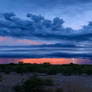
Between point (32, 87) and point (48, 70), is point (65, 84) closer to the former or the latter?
point (32, 87)

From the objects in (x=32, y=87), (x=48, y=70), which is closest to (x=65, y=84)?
(x=32, y=87)

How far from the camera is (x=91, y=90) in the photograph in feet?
70.1

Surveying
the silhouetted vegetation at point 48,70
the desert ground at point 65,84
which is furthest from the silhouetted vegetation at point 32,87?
the silhouetted vegetation at point 48,70

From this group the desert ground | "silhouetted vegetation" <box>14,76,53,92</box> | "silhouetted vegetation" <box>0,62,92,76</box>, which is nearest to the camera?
"silhouetted vegetation" <box>14,76,53,92</box>

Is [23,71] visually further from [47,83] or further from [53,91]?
[53,91]

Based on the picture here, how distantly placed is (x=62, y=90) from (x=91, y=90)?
8.62 ft

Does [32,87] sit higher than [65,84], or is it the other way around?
[32,87]

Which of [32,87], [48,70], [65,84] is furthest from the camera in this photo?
[48,70]

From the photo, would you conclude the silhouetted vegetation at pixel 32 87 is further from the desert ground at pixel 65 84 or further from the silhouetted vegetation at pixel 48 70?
the silhouetted vegetation at pixel 48 70

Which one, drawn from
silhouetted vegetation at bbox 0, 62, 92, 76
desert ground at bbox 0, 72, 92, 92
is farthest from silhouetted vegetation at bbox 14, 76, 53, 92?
silhouetted vegetation at bbox 0, 62, 92, 76

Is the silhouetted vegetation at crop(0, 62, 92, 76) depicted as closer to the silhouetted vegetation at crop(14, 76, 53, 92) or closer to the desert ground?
the desert ground

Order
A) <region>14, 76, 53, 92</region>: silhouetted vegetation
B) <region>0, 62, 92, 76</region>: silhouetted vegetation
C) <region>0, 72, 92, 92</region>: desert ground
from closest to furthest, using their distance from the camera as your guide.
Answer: <region>14, 76, 53, 92</region>: silhouetted vegetation → <region>0, 72, 92, 92</region>: desert ground → <region>0, 62, 92, 76</region>: silhouetted vegetation

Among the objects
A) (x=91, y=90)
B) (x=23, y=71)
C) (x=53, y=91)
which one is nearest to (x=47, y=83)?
(x=53, y=91)

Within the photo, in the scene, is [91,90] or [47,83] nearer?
[91,90]
